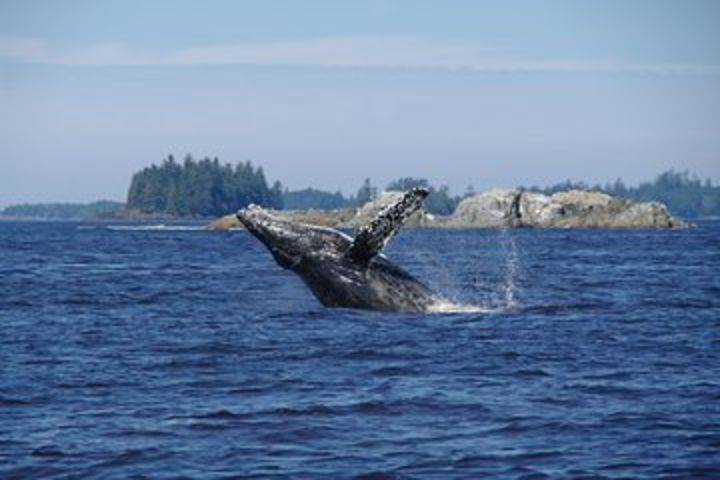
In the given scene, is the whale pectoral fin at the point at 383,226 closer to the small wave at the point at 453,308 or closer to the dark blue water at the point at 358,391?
the dark blue water at the point at 358,391

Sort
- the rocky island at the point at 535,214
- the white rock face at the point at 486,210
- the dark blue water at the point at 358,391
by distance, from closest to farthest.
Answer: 1. the dark blue water at the point at 358,391
2. the rocky island at the point at 535,214
3. the white rock face at the point at 486,210

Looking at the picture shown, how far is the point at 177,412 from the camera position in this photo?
1454 centimetres

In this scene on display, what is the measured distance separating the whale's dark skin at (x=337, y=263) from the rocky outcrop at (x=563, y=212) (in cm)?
13273

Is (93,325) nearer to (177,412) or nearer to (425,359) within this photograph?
(425,359)

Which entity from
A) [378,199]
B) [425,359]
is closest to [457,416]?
[425,359]

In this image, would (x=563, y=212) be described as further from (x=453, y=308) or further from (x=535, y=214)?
(x=453, y=308)

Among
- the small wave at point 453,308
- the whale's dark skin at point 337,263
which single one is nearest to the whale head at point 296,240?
the whale's dark skin at point 337,263

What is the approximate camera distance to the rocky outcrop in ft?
506

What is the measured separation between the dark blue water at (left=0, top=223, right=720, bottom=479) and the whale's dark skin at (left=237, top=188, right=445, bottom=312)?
0.45m

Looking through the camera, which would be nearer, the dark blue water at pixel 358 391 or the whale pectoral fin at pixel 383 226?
the dark blue water at pixel 358 391

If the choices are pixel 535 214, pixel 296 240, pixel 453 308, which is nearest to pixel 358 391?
pixel 296 240

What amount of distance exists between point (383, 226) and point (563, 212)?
143m

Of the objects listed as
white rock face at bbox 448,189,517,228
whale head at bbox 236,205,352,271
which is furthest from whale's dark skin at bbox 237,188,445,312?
white rock face at bbox 448,189,517,228

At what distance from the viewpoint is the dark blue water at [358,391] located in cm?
1230
